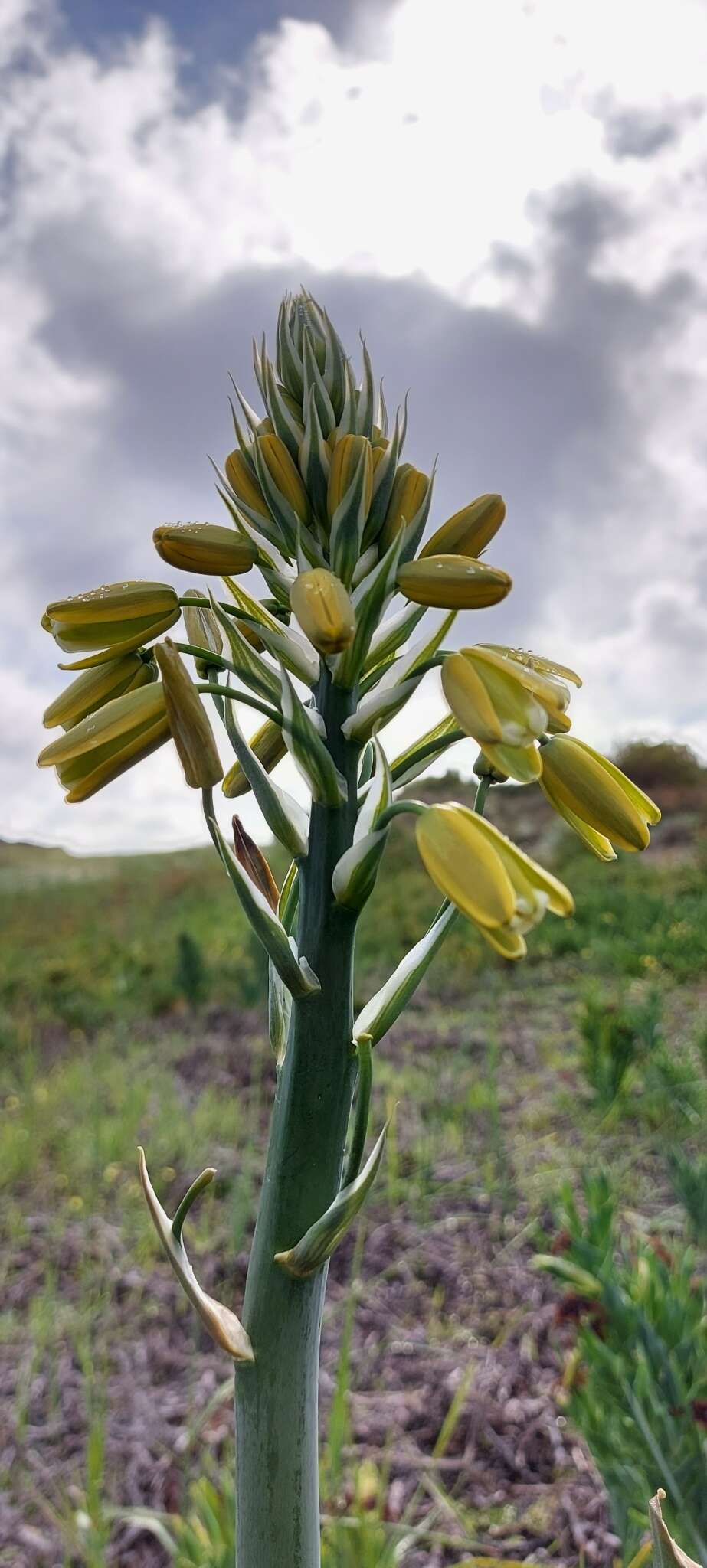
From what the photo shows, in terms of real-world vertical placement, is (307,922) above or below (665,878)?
below

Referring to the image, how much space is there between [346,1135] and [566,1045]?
5.31 metres

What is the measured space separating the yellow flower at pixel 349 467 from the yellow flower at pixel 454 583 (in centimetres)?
12

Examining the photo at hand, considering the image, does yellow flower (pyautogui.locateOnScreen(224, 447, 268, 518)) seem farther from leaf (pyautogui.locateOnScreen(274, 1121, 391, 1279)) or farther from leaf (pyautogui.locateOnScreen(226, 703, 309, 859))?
leaf (pyautogui.locateOnScreen(274, 1121, 391, 1279))

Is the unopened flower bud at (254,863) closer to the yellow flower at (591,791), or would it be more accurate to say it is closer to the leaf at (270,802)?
the leaf at (270,802)

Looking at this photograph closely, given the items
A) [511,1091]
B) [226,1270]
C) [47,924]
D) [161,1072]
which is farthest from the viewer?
[47,924]

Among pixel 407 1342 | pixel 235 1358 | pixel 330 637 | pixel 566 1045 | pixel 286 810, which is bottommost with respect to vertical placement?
pixel 407 1342

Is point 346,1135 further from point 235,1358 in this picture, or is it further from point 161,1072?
point 161,1072

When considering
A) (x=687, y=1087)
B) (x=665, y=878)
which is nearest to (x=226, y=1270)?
(x=687, y=1087)

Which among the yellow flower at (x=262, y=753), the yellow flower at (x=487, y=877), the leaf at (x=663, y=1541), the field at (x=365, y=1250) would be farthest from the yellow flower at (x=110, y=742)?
the field at (x=365, y=1250)

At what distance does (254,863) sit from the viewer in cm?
119

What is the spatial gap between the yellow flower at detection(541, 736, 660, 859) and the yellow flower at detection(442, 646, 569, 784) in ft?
0.29

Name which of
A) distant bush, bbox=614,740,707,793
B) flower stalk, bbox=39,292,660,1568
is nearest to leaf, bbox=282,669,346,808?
flower stalk, bbox=39,292,660,1568

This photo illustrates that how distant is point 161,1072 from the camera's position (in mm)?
5984

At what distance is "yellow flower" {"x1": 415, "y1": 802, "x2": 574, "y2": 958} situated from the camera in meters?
0.92
